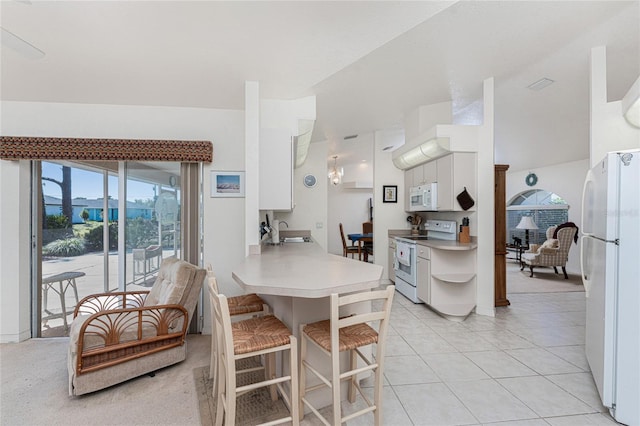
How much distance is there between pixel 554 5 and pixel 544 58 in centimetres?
94

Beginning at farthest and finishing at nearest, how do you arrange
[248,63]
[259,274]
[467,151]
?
[467,151] < [248,63] < [259,274]

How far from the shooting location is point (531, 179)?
7270mm

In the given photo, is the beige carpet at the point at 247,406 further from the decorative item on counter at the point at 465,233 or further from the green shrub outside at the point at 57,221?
the decorative item on counter at the point at 465,233

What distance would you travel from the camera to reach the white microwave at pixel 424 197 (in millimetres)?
4258

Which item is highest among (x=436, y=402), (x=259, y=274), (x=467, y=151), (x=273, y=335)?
(x=467, y=151)

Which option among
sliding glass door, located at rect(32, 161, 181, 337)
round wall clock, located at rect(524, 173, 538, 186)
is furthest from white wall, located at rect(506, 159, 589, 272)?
sliding glass door, located at rect(32, 161, 181, 337)

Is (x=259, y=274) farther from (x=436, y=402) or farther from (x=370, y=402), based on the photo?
(x=436, y=402)

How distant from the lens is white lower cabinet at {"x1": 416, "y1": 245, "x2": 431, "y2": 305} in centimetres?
384

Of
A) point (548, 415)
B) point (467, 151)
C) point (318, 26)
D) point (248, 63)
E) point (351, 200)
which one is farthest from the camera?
point (351, 200)

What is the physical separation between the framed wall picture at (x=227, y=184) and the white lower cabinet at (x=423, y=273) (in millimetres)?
2393

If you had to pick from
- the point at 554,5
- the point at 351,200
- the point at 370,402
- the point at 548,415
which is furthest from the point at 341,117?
the point at 351,200

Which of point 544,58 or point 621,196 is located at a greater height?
point 544,58

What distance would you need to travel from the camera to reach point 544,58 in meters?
3.07

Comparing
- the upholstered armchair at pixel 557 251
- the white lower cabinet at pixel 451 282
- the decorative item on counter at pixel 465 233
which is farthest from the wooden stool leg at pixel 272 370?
the upholstered armchair at pixel 557 251
